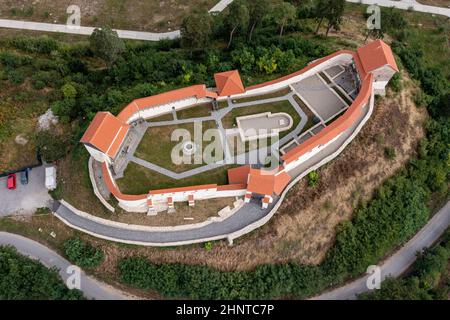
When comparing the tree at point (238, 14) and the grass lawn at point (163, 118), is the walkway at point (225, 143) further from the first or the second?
the tree at point (238, 14)

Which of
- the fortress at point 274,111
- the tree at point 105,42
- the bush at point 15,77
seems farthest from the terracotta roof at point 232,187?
the bush at point 15,77

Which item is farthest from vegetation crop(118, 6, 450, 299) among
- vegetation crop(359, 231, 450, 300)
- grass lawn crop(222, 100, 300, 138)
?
grass lawn crop(222, 100, 300, 138)

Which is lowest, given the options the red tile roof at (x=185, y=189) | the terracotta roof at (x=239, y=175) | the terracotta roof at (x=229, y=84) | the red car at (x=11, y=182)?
the red car at (x=11, y=182)

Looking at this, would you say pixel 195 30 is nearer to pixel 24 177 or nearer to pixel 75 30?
pixel 24 177

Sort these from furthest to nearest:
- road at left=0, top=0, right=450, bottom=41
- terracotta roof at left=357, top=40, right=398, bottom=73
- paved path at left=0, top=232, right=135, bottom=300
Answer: road at left=0, top=0, right=450, bottom=41 → terracotta roof at left=357, top=40, right=398, bottom=73 → paved path at left=0, top=232, right=135, bottom=300

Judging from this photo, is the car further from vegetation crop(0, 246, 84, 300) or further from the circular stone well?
the circular stone well
